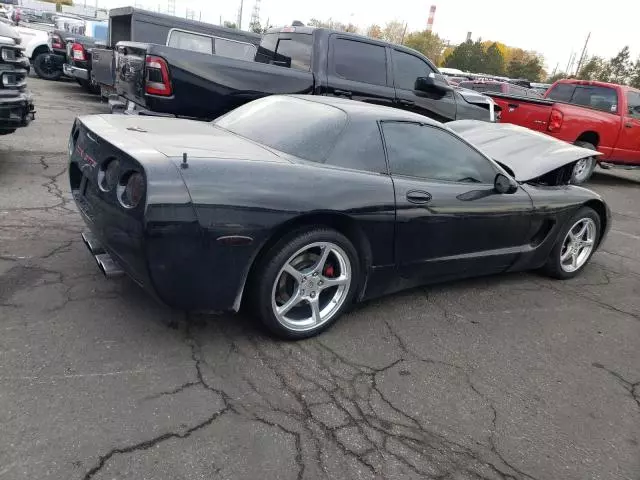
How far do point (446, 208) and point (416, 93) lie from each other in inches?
168

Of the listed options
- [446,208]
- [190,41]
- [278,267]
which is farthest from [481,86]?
[278,267]

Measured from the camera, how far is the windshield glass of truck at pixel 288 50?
265 inches

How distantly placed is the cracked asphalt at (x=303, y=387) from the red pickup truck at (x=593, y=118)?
20.3ft

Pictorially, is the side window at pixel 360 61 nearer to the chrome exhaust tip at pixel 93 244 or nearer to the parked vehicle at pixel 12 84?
the parked vehicle at pixel 12 84

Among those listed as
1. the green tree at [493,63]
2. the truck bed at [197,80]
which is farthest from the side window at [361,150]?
the green tree at [493,63]

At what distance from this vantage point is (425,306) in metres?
3.82

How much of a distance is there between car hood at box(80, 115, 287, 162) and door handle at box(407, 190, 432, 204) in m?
0.87

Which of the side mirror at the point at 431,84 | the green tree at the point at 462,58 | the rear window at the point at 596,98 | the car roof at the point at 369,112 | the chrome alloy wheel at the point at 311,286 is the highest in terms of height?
the green tree at the point at 462,58

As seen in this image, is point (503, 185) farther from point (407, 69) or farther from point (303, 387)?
point (407, 69)

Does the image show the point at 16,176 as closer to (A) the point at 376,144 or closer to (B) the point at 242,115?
(B) the point at 242,115

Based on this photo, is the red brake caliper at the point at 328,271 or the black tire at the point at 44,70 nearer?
the red brake caliper at the point at 328,271

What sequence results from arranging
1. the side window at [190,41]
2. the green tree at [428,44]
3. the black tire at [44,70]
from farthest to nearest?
1. the green tree at [428,44]
2. the black tire at [44,70]
3. the side window at [190,41]

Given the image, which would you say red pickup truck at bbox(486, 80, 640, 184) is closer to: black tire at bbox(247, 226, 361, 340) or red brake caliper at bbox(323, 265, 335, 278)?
red brake caliper at bbox(323, 265, 335, 278)

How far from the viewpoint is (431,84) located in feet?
23.8
